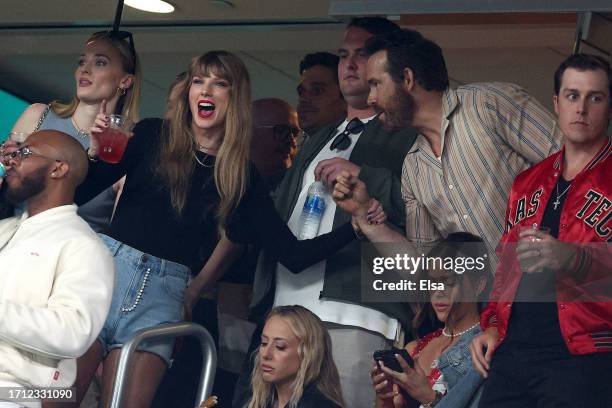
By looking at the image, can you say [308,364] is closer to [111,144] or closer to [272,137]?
[111,144]

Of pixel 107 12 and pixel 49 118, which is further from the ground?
pixel 107 12

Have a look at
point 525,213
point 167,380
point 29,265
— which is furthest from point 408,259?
point 29,265

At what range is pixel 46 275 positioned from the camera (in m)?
3.05

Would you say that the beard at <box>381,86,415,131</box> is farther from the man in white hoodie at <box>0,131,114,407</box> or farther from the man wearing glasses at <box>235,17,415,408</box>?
the man in white hoodie at <box>0,131,114,407</box>

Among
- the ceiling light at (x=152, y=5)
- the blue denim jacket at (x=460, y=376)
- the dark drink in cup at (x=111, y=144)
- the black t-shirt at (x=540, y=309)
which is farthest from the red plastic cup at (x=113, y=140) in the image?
the ceiling light at (x=152, y=5)

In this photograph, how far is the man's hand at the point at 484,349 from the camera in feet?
9.96

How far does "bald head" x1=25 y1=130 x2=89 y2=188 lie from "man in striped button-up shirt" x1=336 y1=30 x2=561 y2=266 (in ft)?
2.48

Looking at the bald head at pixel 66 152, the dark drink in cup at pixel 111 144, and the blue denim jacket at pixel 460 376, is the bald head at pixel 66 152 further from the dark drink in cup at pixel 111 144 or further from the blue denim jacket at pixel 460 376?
the blue denim jacket at pixel 460 376

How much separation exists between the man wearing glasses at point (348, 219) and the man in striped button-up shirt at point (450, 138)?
0.09 meters

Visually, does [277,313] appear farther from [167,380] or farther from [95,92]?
[95,92]

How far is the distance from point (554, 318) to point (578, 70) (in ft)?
2.22

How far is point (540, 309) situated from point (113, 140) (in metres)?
1.34

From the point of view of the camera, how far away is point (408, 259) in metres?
3.58

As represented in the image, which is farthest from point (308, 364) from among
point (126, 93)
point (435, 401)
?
point (126, 93)
